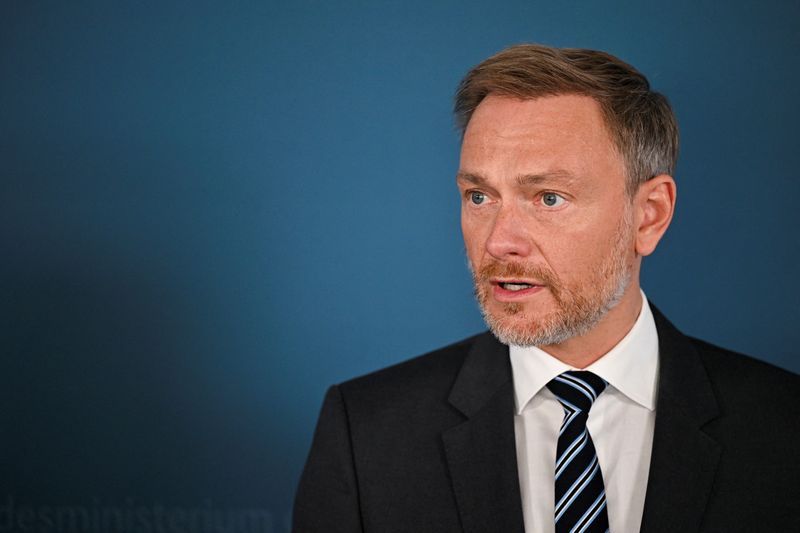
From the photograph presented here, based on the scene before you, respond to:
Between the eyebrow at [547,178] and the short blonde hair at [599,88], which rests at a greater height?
the short blonde hair at [599,88]

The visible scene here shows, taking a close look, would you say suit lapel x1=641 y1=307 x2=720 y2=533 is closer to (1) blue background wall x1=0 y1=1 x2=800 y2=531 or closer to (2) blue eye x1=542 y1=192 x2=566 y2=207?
(2) blue eye x1=542 y1=192 x2=566 y2=207

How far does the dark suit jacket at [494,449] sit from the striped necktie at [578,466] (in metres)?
0.08

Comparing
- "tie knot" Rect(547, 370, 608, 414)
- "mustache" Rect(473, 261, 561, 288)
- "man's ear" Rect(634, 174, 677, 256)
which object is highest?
"man's ear" Rect(634, 174, 677, 256)

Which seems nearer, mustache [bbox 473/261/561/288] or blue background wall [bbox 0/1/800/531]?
mustache [bbox 473/261/561/288]

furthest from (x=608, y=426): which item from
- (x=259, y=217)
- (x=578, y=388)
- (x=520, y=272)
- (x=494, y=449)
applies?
(x=259, y=217)

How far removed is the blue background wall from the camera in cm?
206

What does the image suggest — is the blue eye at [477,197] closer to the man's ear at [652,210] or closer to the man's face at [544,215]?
the man's face at [544,215]

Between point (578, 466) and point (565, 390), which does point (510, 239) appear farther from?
point (578, 466)

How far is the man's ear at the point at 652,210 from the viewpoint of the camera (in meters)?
1.68

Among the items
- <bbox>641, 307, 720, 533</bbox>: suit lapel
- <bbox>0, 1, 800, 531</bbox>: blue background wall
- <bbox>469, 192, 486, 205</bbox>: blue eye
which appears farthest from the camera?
<bbox>0, 1, 800, 531</bbox>: blue background wall

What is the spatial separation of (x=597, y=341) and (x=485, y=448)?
0.95 ft

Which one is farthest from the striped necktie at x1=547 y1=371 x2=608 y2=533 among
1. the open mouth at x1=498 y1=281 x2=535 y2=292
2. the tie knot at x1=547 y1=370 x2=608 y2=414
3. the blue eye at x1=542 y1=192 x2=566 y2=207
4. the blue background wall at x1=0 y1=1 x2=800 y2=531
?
the blue background wall at x1=0 y1=1 x2=800 y2=531

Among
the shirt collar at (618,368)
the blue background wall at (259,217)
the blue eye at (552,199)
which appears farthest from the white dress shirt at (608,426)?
the blue background wall at (259,217)

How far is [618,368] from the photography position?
1643mm
